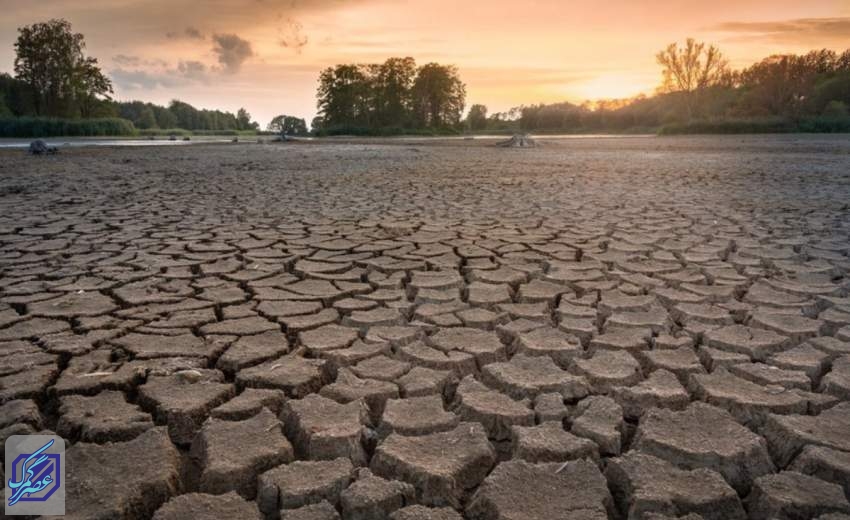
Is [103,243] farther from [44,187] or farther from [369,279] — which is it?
[44,187]

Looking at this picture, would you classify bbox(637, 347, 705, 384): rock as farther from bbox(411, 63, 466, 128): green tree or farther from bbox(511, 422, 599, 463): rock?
bbox(411, 63, 466, 128): green tree

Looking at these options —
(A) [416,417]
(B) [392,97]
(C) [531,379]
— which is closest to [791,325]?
(C) [531,379]

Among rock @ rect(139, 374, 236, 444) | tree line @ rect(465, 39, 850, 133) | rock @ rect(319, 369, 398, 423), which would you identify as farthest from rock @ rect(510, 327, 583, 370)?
tree line @ rect(465, 39, 850, 133)

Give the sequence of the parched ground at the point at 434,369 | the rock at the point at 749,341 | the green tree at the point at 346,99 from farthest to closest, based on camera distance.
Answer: the green tree at the point at 346,99
the rock at the point at 749,341
the parched ground at the point at 434,369

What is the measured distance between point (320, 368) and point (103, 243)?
8.74ft

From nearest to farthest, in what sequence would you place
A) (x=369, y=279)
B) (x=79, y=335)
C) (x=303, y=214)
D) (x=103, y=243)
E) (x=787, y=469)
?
1. (x=787, y=469)
2. (x=79, y=335)
3. (x=369, y=279)
4. (x=103, y=243)
5. (x=303, y=214)

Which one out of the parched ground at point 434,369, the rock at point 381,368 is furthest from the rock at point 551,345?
the rock at point 381,368

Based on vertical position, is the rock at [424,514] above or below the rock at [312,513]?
below

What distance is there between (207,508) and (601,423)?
3.31 ft

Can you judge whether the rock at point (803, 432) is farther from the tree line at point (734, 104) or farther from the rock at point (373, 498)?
the tree line at point (734, 104)

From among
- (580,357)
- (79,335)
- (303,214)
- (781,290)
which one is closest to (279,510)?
(580,357)

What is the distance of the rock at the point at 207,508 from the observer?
125cm

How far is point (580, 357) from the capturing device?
2.06 m

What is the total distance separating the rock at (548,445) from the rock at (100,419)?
99cm
